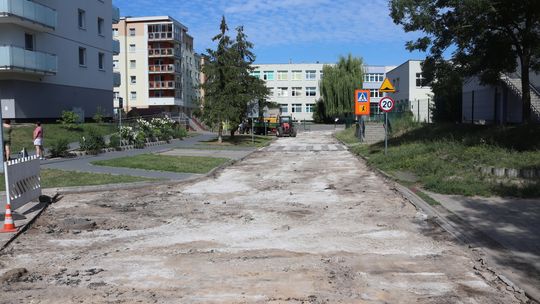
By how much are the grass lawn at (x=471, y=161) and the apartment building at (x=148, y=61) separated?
5783cm

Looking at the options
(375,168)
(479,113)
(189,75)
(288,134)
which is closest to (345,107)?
(189,75)

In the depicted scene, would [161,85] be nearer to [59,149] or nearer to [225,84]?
[225,84]

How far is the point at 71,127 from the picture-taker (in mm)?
29781

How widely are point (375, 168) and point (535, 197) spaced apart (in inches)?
293

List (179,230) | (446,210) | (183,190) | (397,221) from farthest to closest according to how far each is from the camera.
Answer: (183,190) → (446,210) → (397,221) → (179,230)

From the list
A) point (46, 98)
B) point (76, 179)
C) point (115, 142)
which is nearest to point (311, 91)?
point (46, 98)

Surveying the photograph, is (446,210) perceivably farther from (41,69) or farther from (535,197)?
(41,69)

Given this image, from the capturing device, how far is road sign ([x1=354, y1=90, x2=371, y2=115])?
31.7 meters

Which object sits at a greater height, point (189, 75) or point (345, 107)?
point (189, 75)

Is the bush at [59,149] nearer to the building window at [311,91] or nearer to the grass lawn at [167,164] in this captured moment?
the grass lawn at [167,164]

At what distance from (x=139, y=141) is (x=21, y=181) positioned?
700 inches

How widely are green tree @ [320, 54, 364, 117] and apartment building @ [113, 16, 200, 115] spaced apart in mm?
23682

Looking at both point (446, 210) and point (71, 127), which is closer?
point (446, 210)

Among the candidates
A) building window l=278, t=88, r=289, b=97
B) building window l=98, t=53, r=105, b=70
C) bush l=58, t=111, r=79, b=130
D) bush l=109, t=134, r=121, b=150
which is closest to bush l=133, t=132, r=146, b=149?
bush l=109, t=134, r=121, b=150
